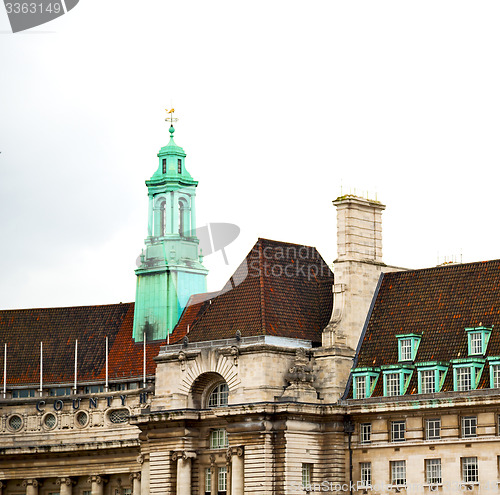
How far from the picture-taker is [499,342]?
10294cm

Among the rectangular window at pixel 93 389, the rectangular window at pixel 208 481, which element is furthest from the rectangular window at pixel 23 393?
the rectangular window at pixel 208 481

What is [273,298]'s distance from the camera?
364 feet

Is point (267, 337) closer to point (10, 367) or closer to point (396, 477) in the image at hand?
point (396, 477)

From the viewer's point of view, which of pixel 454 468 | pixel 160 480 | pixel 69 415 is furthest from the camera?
pixel 69 415

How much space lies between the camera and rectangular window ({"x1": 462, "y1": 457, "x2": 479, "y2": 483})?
102 meters

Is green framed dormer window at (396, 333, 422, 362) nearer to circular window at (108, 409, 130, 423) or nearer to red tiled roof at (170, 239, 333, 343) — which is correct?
red tiled roof at (170, 239, 333, 343)

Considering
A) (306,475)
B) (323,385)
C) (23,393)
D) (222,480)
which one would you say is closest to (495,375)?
(323,385)

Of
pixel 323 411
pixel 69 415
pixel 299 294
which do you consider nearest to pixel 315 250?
pixel 299 294

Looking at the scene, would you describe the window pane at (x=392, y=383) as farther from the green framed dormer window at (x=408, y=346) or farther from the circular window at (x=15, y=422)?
the circular window at (x=15, y=422)

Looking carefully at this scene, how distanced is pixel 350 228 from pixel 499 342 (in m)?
13.7

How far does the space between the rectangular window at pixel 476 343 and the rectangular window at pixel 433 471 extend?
22.3 feet

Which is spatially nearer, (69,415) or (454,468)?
(454,468)

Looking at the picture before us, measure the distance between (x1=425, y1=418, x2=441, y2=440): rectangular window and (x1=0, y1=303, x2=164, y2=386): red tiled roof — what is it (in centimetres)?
2577

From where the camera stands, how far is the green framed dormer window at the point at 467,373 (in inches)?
4018
